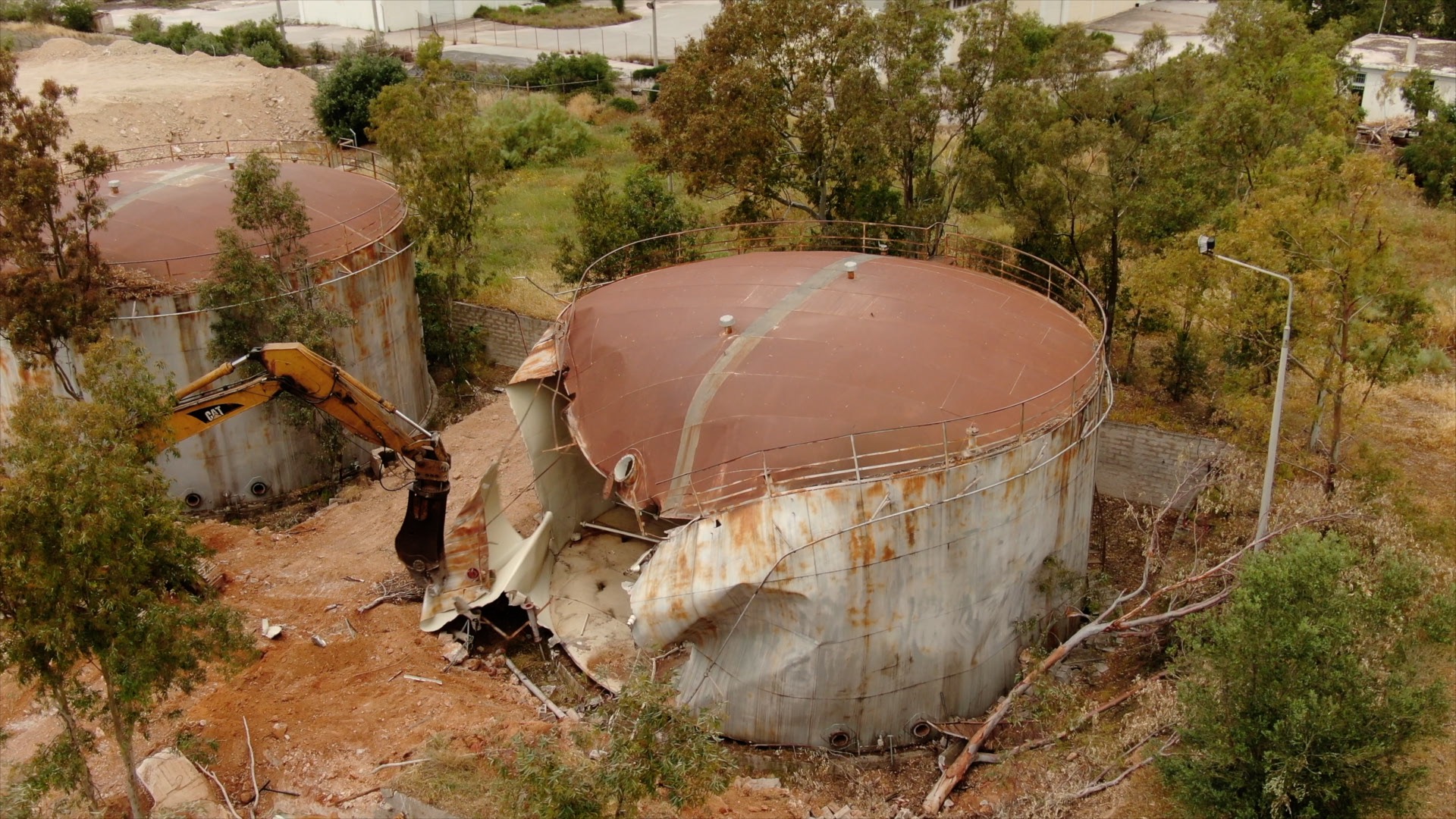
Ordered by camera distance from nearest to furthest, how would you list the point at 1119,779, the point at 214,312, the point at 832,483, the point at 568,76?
the point at 1119,779 < the point at 832,483 < the point at 214,312 < the point at 568,76

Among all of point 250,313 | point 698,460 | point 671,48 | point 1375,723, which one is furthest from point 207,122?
point 1375,723

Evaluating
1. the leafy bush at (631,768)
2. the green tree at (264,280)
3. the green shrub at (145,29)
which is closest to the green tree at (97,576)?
the leafy bush at (631,768)

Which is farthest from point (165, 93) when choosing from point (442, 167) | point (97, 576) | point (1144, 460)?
point (1144, 460)

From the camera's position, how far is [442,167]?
31.2 metres

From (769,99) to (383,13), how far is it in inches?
2023

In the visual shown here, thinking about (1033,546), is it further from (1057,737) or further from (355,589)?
(355,589)

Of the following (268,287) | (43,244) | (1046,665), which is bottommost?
(1046,665)

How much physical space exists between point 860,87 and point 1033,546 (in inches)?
624

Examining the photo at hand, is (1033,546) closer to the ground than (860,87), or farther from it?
closer to the ground

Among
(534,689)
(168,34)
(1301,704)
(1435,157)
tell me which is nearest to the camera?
(1301,704)

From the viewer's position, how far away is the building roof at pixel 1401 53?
170 feet

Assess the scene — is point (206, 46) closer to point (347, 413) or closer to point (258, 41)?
point (258, 41)

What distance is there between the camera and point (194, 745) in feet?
52.6

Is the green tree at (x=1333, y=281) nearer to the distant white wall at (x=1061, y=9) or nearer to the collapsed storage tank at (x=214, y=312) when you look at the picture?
the collapsed storage tank at (x=214, y=312)
